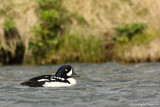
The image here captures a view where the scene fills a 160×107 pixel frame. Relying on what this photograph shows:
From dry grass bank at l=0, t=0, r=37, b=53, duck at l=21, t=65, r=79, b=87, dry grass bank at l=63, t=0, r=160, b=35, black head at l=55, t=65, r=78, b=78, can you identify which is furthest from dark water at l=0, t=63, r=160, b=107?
dry grass bank at l=63, t=0, r=160, b=35

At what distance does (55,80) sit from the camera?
10.1 m

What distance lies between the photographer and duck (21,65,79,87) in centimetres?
983

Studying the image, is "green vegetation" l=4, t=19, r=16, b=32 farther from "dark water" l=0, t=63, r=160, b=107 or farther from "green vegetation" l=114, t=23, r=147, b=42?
"green vegetation" l=114, t=23, r=147, b=42

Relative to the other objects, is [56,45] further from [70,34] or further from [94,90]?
[94,90]

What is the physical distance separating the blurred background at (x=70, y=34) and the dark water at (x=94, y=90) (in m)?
1.59

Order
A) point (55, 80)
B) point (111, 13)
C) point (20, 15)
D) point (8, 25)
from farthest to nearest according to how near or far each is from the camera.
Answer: point (111, 13) < point (20, 15) < point (8, 25) < point (55, 80)

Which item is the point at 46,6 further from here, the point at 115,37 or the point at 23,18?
the point at 115,37

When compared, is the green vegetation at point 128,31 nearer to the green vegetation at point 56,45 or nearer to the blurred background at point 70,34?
the blurred background at point 70,34

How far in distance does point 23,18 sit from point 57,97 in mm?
7675

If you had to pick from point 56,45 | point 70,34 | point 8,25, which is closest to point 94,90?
point 56,45

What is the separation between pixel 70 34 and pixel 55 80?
5824 mm

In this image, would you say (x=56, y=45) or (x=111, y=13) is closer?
(x=56, y=45)

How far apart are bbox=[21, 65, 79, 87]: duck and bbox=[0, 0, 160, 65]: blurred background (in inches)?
186

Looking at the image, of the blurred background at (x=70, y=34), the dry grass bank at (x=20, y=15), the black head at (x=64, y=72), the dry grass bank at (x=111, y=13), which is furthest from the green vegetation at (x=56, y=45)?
the black head at (x=64, y=72)
